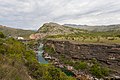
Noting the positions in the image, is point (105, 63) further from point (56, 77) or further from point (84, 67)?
point (56, 77)

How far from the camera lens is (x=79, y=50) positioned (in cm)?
11894

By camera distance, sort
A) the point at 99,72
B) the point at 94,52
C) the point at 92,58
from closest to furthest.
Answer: the point at 99,72 < the point at 92,58 < the point at 94,52

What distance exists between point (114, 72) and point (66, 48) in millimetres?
55319

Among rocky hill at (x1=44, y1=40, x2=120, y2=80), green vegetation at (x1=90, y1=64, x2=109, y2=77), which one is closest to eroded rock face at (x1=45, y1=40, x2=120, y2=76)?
rocky hill at (x1=44, y1=40, x2=120, y2=80)

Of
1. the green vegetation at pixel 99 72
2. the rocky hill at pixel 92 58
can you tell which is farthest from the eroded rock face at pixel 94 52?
the green vegetation at pixel 99 72

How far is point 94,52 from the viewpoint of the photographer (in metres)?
107

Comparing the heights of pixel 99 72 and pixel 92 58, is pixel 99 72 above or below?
below

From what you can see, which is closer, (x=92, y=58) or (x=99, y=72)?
(x=99, y=72)

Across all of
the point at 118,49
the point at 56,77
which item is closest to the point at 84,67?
the point at 118,49

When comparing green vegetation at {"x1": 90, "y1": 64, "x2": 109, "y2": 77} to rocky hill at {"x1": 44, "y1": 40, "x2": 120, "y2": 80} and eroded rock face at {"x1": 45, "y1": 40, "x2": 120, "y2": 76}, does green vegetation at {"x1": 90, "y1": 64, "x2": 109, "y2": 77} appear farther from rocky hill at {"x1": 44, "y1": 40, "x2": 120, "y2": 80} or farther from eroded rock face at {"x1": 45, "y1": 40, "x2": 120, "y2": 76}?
eroded rock face at {"x1": 45, "y1": 40, "x2": 120, "y2": 76}

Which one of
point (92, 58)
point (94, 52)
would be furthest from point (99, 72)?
point (94, 52)

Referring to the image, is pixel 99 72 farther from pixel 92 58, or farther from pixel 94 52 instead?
pixel 94 52

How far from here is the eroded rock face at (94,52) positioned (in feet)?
300

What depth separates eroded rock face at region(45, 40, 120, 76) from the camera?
9150 cm
